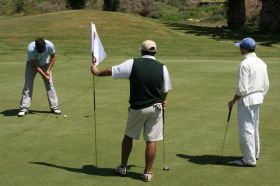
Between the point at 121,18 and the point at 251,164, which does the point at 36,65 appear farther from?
the point at 121,18

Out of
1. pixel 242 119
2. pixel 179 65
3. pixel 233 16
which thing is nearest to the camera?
pixel 242 119

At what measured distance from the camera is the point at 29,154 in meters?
9.74

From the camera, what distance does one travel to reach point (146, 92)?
7.93 m

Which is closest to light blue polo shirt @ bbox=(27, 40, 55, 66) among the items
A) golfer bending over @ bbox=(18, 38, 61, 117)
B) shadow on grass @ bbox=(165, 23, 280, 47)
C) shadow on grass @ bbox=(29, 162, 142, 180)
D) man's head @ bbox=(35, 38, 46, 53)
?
golfer bending over @ bbox=(18, 38, 61, 117)

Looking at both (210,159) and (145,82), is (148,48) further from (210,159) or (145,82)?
(210,159)

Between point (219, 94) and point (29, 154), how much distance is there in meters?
7.65

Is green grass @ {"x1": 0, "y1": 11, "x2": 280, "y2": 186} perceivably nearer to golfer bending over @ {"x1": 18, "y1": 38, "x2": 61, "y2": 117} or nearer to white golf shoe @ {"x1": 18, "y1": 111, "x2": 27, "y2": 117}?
white golf shoe @ {"x1": 18, "y1": 111, "x2": 27, "y2": 117}

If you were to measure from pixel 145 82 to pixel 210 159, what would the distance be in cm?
231

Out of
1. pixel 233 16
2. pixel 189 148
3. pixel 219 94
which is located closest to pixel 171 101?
pixel 219 94

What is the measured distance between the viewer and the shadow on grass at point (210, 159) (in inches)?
363

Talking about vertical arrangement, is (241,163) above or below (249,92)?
below

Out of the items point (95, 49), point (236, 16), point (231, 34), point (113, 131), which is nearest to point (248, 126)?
point (95, 49)

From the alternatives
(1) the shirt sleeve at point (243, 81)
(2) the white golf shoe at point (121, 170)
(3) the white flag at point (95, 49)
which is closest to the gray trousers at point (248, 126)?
(1) the shirt sleeve at point (243, 81)

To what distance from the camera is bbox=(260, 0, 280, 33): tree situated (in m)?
37.6
